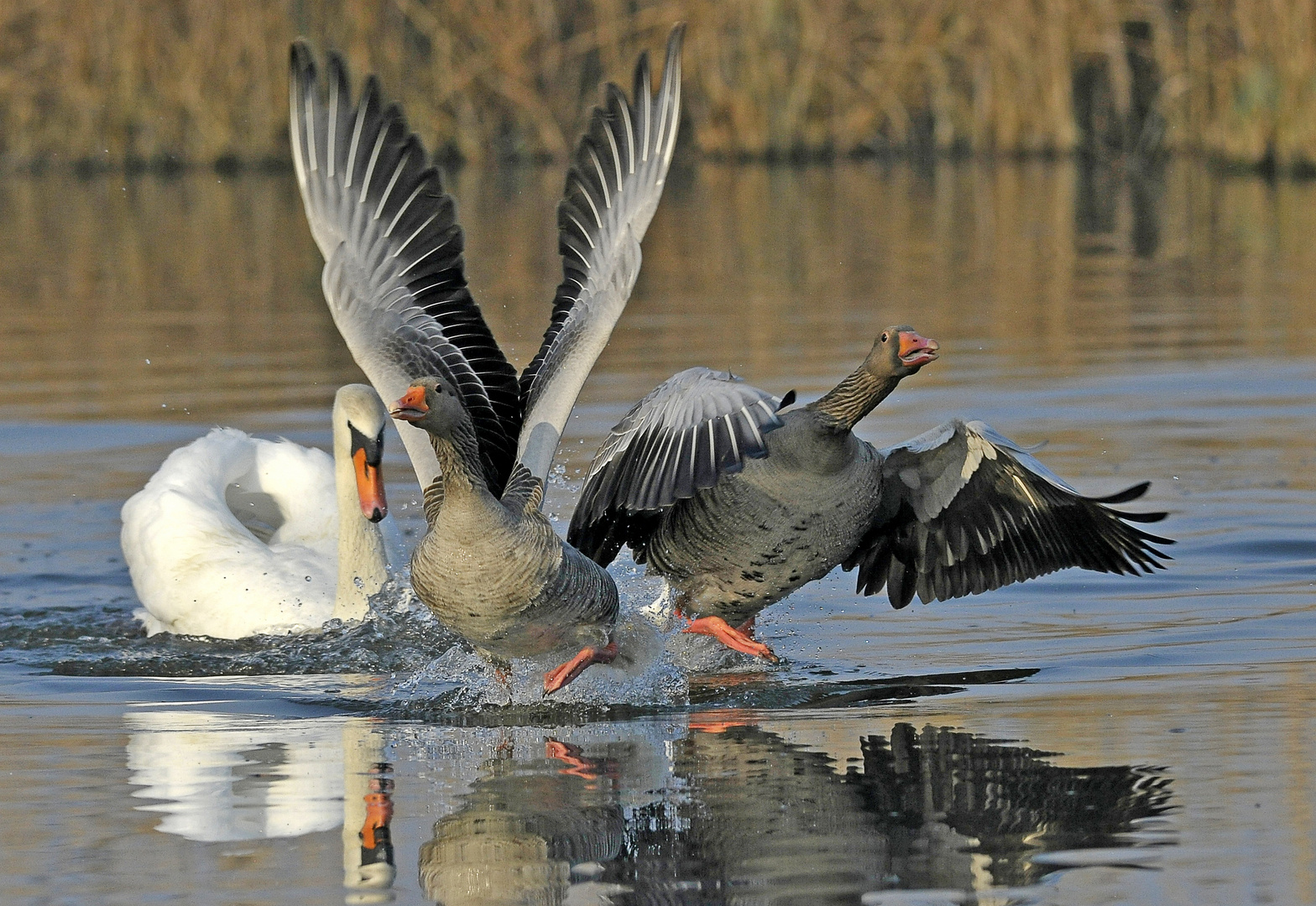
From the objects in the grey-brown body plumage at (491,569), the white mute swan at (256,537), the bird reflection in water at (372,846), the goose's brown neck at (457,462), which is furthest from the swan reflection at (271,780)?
the white mute swan at (256,537)

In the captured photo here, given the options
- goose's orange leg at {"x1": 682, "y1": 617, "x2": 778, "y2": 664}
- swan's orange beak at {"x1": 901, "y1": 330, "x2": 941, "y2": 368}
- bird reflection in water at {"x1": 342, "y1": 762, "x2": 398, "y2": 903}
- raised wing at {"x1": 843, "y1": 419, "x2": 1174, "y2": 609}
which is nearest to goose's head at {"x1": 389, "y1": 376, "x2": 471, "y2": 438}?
bird reflection in water at {"x1": 342, "y1": 762, "x2": 398, "y2": 903}

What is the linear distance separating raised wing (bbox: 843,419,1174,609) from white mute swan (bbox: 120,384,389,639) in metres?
1.97

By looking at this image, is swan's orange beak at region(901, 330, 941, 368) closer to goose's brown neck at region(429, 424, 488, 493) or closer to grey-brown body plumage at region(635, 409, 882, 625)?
grey-brown body plumage at region(635, 409, 882, 625)

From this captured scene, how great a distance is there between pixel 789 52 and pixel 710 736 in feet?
69.8

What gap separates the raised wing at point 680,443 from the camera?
6.39 meters

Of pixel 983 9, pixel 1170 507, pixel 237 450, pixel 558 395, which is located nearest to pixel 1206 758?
pixel 558 395

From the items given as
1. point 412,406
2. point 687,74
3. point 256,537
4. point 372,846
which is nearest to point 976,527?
point 412,406

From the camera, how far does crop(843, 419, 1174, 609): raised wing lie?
24.7ft

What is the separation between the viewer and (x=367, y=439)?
7.81m

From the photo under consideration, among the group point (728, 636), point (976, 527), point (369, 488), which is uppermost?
point (369, 488)

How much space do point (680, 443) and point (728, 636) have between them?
1.12 metres

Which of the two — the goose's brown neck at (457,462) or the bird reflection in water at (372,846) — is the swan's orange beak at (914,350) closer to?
the goose's brown neck at (457,462)

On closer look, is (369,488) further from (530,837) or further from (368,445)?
(530,837)

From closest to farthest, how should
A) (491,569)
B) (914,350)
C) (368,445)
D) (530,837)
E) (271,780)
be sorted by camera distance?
(530,837) < (271,780) < (491,569) < (914,350) < (368,445)
